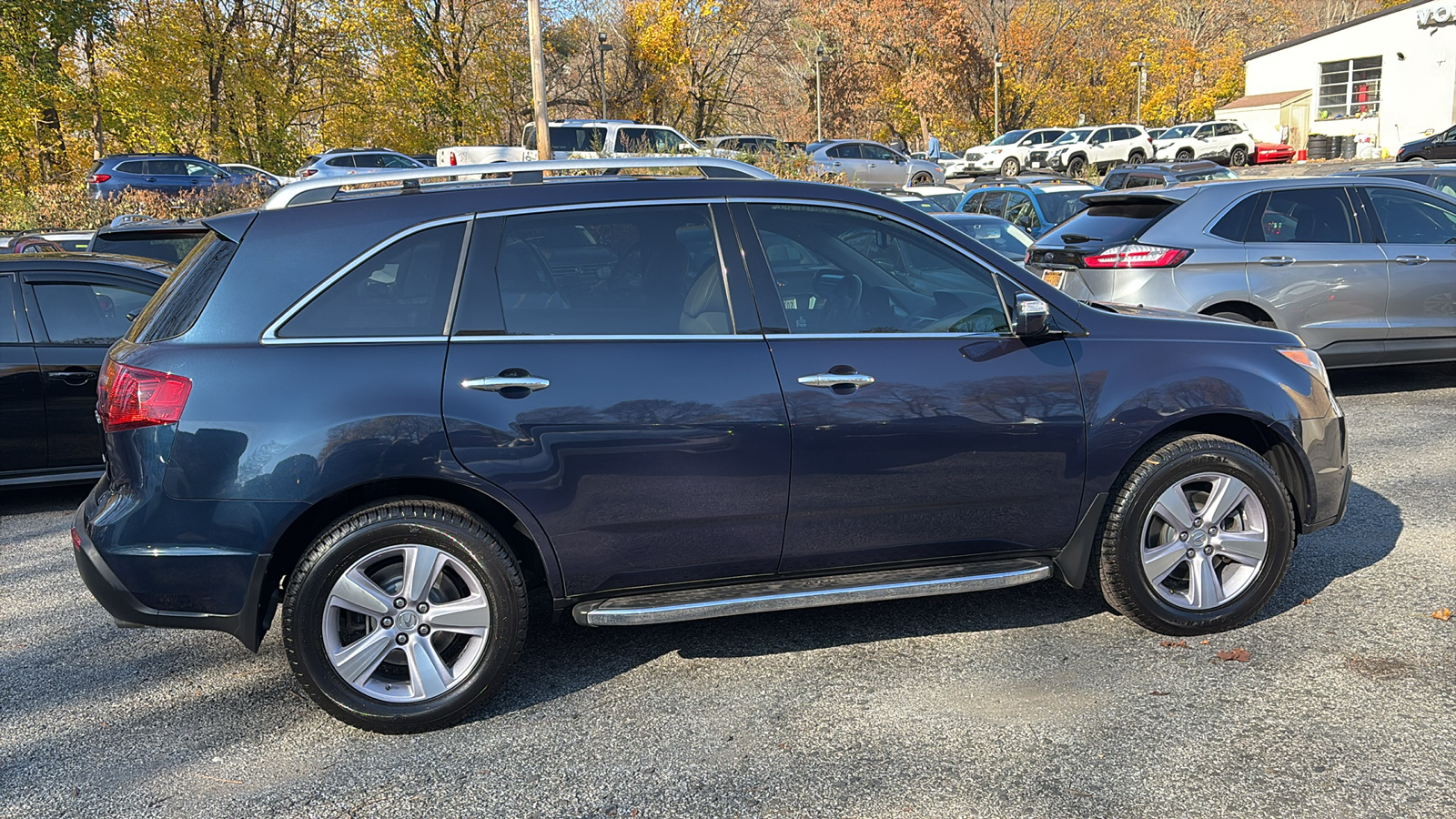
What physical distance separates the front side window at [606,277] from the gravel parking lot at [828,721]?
133 cm

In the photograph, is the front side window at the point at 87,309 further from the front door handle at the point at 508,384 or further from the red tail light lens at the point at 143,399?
the front door handle at the point at 508,384

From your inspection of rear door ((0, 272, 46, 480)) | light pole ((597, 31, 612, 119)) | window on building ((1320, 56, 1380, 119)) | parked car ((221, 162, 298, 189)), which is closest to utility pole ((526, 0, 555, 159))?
parked car ((221, 162, 298, 189))

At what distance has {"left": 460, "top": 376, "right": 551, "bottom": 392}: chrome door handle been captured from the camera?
356cm

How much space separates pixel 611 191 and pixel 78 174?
1098 inches

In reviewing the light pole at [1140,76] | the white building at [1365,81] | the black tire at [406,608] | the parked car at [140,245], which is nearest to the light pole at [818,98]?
the light pole at [1140,76]

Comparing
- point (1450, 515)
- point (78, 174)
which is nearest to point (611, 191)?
point (1450, 515)

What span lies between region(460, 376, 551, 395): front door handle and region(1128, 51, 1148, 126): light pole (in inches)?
2421

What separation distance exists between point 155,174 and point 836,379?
2665cm

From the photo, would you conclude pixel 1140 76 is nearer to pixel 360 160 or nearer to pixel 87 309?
pixel 360 160

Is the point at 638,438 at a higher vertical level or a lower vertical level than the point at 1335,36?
lower

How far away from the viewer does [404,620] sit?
3613 mm

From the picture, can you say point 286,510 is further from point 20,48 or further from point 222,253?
point 20,48

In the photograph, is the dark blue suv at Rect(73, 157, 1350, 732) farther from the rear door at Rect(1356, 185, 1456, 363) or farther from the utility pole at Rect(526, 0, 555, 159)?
the utility pole at Rect(526, 0, 555, 159)

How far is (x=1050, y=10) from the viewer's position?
59.6m
